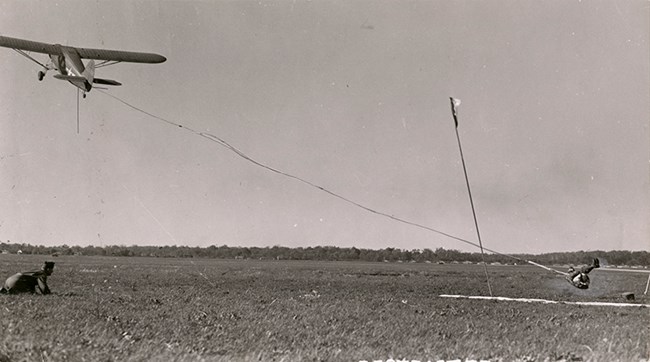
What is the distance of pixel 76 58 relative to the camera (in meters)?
19.8

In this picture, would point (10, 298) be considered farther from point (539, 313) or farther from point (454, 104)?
A: point (539, 313)

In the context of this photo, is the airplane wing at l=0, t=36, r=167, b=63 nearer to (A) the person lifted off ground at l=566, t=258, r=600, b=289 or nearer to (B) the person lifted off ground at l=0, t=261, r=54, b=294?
(B) the person lifted off ground at l=0, t=261, r=54, b=294

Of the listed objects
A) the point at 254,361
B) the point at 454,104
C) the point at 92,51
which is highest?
the point at 92,51

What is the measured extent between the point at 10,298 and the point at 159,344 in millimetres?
8243

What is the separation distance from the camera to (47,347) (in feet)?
33.0

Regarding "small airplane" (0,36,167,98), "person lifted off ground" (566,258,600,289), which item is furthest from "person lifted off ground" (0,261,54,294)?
"person lifted off ground" (566,258,600,289)

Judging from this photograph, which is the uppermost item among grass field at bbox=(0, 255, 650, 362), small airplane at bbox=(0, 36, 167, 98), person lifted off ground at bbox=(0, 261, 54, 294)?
small airplane at bbox=(0, 36, 167, 98)

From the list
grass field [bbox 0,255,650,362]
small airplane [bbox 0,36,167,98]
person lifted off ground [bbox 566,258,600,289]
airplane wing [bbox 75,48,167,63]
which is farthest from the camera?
person lifted off ground [bbox 566,258,600,289]

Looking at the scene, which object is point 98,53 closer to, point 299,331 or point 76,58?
point 76,58

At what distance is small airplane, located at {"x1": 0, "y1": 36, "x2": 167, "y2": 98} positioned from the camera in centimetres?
1782

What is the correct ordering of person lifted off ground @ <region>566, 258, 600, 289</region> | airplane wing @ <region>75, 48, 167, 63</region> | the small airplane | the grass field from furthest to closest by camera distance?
person lifted off ground @ <region>566, 258, 600, 289</region>, airplane wing @ <region>75, 48, 167, 63</region>, the small airplane, the grass field

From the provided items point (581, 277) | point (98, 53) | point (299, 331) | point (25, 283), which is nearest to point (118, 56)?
point (98, 53)

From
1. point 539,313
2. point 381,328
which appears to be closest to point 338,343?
point 381,328

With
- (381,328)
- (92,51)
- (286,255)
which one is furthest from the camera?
(286,255)
